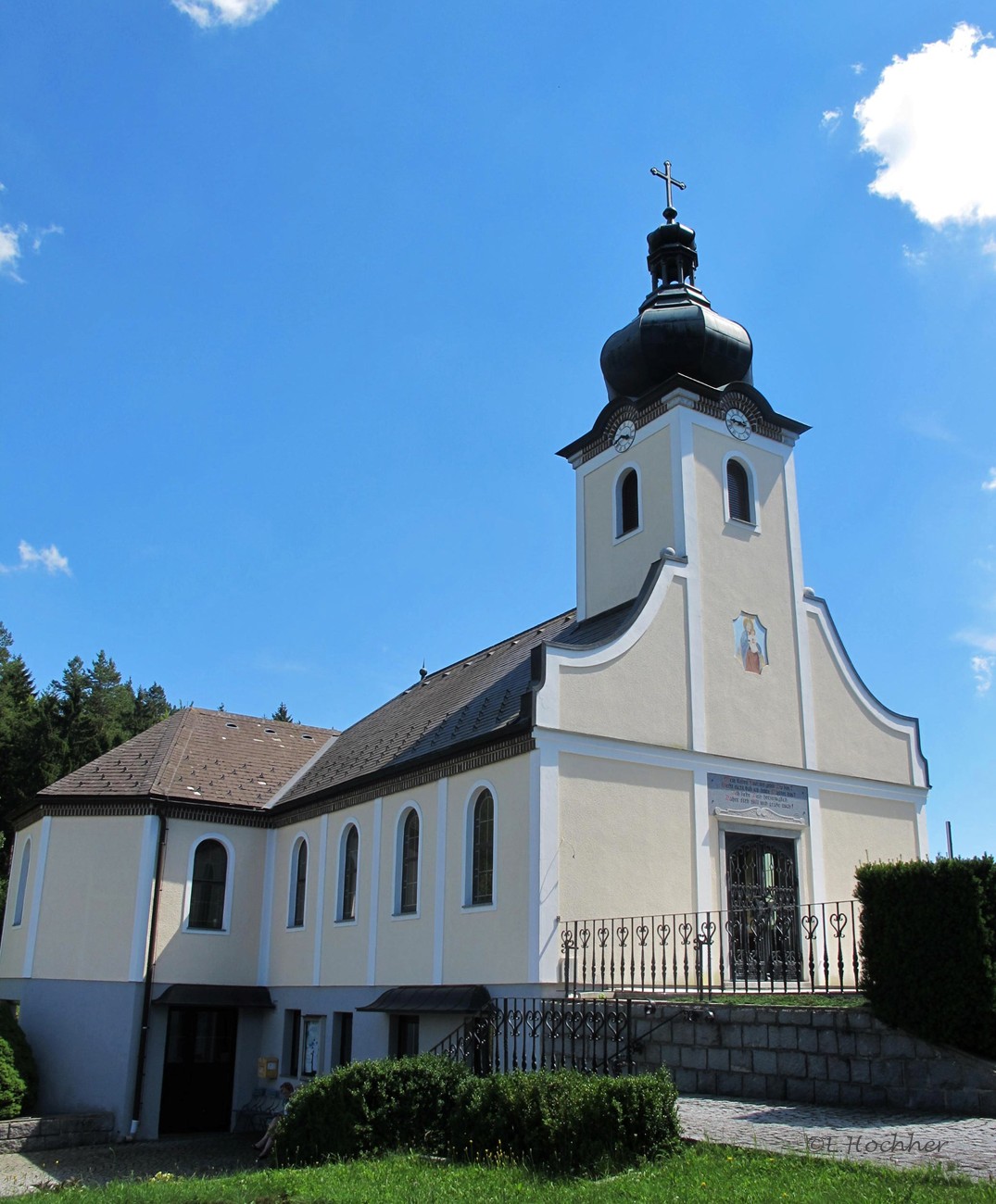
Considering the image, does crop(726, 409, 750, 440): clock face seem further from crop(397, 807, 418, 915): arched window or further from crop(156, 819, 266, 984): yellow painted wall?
crop(156, 819, 266, 984): yellow painted wall

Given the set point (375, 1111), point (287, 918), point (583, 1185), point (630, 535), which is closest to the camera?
point (583, 1185)

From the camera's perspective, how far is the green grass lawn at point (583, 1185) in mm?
7828

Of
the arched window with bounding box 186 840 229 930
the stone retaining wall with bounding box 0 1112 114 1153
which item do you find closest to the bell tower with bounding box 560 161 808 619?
the arched window with bounding box 186 840 229 930

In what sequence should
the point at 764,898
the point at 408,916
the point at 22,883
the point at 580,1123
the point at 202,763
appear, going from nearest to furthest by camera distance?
the point at 580,1123 → the point at 764,898 → the point at 408,916 → the point at 22,883 → the point at 202,763

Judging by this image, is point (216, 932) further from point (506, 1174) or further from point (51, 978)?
point (506, 1174)

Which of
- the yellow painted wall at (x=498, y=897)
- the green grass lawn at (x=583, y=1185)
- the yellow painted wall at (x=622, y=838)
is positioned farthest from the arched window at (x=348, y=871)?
the green grass lawn at (x=583, y=1185)

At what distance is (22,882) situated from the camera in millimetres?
27484

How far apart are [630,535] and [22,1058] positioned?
15828 mm

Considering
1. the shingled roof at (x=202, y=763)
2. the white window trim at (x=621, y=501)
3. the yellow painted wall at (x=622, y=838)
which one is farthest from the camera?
the shingled roof at (x=202, y=763)

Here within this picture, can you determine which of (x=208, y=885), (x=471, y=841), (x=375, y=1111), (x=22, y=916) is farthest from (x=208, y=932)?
(x=375, y=1111)

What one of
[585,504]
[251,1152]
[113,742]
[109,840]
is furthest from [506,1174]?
[113,742]

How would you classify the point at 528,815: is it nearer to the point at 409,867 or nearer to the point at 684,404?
the point at 409,867

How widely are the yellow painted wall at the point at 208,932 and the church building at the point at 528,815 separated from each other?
0.18 ft

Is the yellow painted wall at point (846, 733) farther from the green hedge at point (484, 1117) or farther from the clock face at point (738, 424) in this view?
the green hedge at point (484, 1117)
